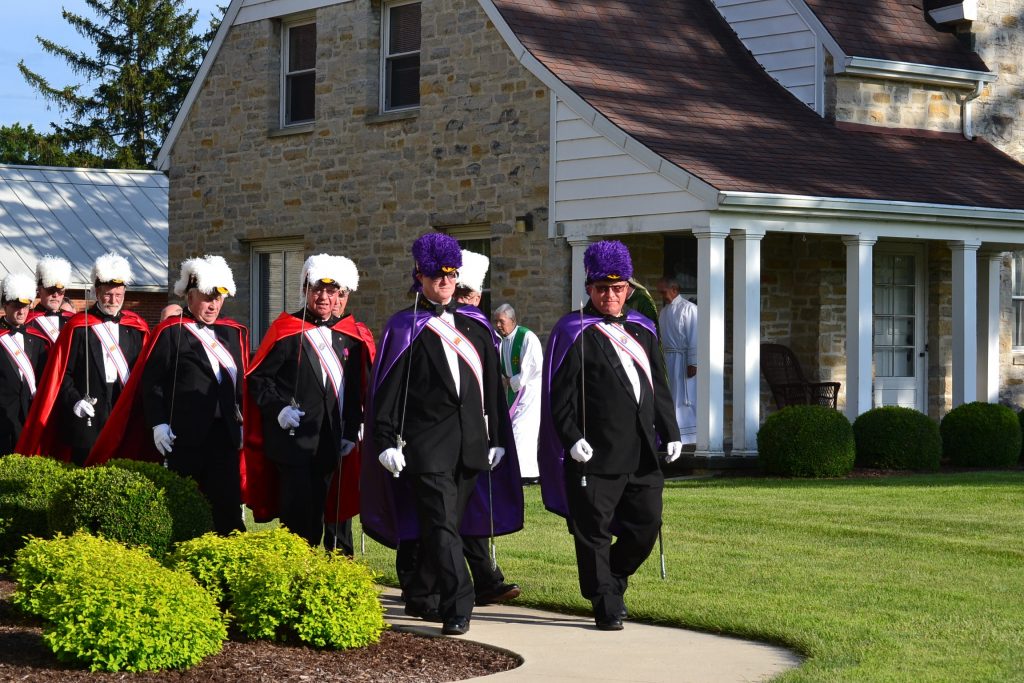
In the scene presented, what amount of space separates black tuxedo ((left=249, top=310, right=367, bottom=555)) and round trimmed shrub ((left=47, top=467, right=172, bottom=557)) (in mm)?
831

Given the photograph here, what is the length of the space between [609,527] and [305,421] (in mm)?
1840

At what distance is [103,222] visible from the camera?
31375 millimetres

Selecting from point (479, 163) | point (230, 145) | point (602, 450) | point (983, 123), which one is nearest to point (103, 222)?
point (230, 145)

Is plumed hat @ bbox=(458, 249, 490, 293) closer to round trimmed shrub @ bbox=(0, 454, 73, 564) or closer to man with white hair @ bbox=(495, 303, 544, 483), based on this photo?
round trimmed shrub @ bbox=(0, 454, 73, 564)

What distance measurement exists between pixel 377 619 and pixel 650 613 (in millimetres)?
1570

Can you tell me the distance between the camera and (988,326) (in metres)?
19.3

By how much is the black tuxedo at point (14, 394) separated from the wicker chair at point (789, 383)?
8.38 metres

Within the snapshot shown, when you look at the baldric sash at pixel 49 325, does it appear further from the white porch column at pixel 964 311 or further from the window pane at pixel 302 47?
the white porch column at pixel 964 311

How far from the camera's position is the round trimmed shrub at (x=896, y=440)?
53.5 feet

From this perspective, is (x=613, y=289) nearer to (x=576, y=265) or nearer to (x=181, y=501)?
(x=181, y=501)

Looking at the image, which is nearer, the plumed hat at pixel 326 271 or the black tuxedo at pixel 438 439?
the black tuxedo at pixel 438 439

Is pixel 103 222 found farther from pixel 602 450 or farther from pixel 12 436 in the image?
pixel 602 450

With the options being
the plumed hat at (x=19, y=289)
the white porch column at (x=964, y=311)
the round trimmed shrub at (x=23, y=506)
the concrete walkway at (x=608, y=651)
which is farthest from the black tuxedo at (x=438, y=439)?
the white porch column at (x=964, y=311)

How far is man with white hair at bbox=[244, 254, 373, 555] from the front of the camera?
904cm
